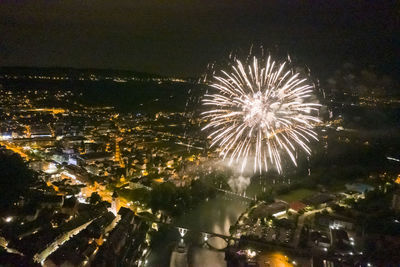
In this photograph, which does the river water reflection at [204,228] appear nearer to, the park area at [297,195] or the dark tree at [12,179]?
the park area at [297,195]

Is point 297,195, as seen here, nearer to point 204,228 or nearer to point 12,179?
point 204,228

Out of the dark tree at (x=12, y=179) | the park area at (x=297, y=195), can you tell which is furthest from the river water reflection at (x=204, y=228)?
the dark tree at (x=12, y=179)

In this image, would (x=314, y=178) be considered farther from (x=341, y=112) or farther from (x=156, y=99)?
(x=156, y=99)

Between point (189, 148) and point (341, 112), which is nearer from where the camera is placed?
point (189, 148)

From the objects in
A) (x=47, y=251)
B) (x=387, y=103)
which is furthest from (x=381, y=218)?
(x=387, y=103)

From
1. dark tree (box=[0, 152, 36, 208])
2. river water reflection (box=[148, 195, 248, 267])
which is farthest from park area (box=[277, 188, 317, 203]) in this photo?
dark tree (box=[0, 152, 36, 208])

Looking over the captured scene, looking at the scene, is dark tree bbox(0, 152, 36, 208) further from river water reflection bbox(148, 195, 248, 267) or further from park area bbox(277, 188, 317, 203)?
park area bbox(277, 188, 317, 203)

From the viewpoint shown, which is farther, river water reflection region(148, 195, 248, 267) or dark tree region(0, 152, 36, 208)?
dark tree region(0, 152, 36, 208)

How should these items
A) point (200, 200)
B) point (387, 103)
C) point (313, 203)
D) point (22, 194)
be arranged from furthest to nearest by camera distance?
point (387, 103) < point (200, 200) < point (313, 203) < point (22, 194)

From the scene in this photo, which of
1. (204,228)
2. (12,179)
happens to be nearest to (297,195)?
(204,228)
